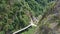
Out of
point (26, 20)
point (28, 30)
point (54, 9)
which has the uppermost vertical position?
point (26, 20)

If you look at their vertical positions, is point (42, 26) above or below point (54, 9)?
below

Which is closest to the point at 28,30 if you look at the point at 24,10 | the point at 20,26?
the point at 20,26

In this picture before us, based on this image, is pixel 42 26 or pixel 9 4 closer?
pixel 42 26

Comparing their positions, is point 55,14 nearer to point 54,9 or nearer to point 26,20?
point 54,9

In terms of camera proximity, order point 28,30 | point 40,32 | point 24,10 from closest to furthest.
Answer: point 40,32 < point 28,30 < point 24,10

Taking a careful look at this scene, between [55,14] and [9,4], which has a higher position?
[9,4]

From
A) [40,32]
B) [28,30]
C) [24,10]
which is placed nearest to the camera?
[40,32]

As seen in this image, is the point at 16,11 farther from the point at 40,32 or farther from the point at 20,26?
the point at 40,32

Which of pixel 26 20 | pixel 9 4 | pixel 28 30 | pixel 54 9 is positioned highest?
pixel 9 4

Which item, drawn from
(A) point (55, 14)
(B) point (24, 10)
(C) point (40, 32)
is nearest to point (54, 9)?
(A) point (55, 14)
